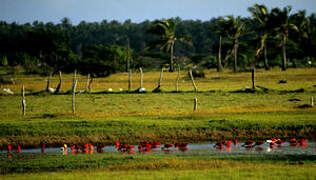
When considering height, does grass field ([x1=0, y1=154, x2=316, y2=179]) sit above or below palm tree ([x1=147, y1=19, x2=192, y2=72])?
below

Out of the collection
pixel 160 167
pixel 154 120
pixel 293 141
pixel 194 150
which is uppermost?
pixel 154 120

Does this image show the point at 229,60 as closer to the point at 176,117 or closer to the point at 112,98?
the point at 112,98

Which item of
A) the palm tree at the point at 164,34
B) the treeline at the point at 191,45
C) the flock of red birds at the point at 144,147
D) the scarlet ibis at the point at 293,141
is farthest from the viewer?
the palm tree at the point at 164,34

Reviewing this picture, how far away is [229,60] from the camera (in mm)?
93500

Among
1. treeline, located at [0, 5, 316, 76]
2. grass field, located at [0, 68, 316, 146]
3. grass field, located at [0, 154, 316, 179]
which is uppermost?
treeline, located at [0, 5, 316, 76]

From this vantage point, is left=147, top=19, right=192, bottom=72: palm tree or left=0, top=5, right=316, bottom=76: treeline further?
left=147, top=19, right=192, bottom=72: palm tree

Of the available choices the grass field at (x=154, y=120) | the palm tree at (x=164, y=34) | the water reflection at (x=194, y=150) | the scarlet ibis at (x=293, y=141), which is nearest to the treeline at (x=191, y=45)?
the palm tree at (x=164, y=34)

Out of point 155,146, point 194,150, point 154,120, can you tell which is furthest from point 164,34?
point 194,150

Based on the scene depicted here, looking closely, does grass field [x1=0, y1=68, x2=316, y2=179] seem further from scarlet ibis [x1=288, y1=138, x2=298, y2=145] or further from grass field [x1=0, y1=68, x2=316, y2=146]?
scarlet ibis [x1=288, y1=138, x2=298, y2=145]

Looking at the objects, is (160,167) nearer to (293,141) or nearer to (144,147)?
(144,147)

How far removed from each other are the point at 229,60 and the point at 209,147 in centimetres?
7270

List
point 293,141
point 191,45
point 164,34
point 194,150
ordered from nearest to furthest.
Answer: point 194,150 < point 293,141 < point 164,34 < point 191,45

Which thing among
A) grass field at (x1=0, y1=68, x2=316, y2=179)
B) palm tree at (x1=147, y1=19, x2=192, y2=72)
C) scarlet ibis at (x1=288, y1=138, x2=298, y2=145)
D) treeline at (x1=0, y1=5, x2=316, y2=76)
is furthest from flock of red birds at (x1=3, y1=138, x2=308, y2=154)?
palm tree at (x1=147, y1=19, x2=192, y2=72)

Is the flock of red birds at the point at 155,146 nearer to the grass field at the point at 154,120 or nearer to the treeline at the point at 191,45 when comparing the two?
the grass field at the point at 154,120
